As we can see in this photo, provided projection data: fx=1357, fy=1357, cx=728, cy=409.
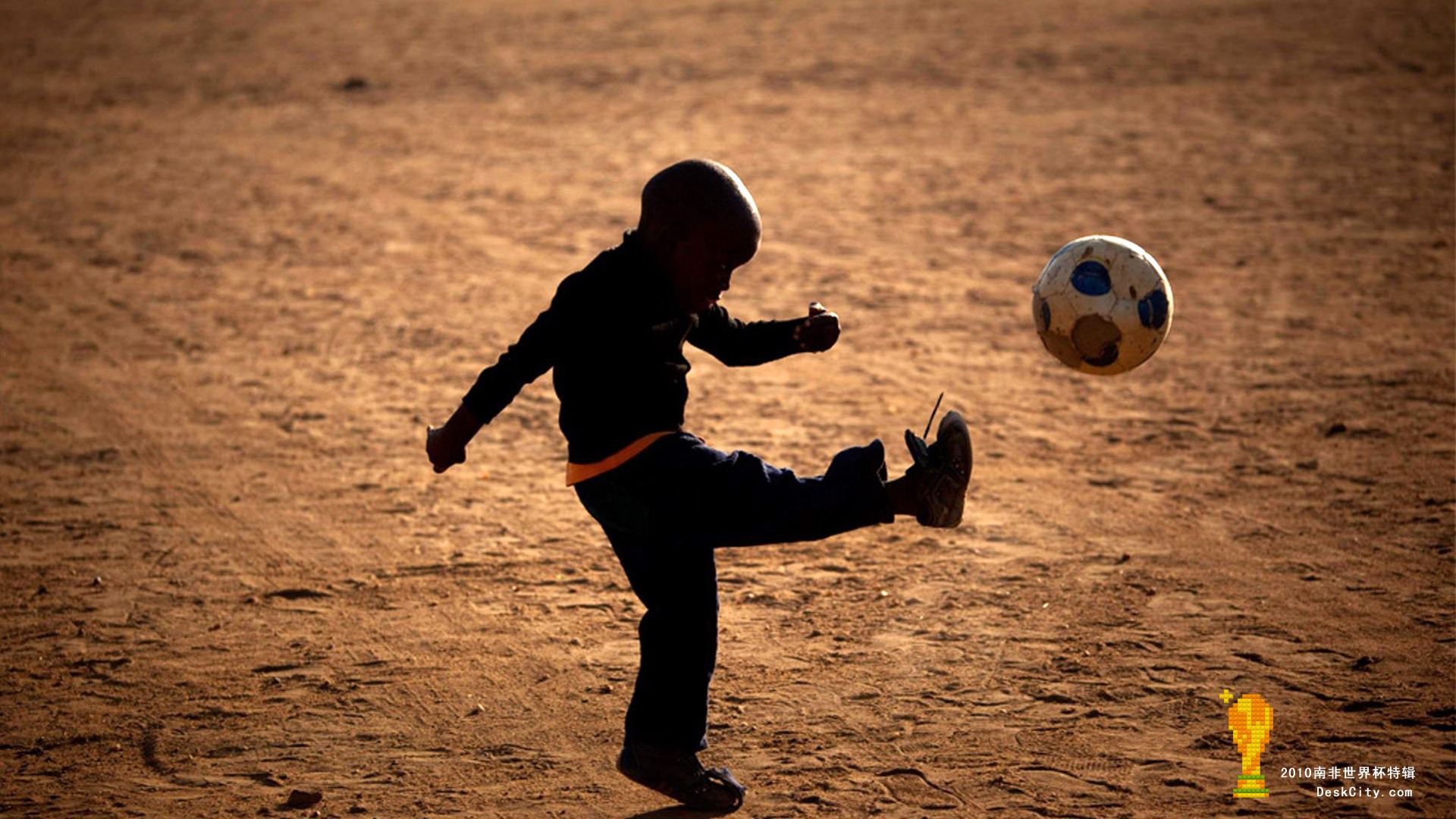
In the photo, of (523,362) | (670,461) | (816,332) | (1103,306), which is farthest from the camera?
(1103,306)

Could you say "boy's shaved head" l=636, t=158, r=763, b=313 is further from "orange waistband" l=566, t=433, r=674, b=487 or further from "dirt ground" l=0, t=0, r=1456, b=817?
"dirt ground" l=0, t=0, r=1456, b=817

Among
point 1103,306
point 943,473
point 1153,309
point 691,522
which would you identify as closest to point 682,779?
point 691,522

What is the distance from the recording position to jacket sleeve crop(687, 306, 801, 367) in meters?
3.69

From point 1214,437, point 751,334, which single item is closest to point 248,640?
point 751,334

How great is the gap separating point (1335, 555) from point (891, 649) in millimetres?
1791

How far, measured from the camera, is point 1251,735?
149 inches

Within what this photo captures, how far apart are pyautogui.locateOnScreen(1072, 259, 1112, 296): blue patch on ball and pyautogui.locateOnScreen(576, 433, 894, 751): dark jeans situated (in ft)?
3.92

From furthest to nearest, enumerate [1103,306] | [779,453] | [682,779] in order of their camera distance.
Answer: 1. [779,453]
2. [1103,306]
3. [682,779]

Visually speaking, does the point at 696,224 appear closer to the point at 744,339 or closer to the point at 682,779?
the point at 744,339

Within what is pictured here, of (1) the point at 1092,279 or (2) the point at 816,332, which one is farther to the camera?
(1) the point at 1092,279

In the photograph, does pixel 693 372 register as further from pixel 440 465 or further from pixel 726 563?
pixel 440 465

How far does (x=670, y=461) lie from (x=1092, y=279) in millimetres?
1704

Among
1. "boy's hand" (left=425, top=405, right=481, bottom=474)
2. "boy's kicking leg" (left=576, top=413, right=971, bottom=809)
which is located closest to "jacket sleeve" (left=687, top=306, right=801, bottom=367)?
"boy's kicking leg" (left=576, top=413, right=971, bottom=809)

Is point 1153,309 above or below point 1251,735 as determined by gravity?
above
